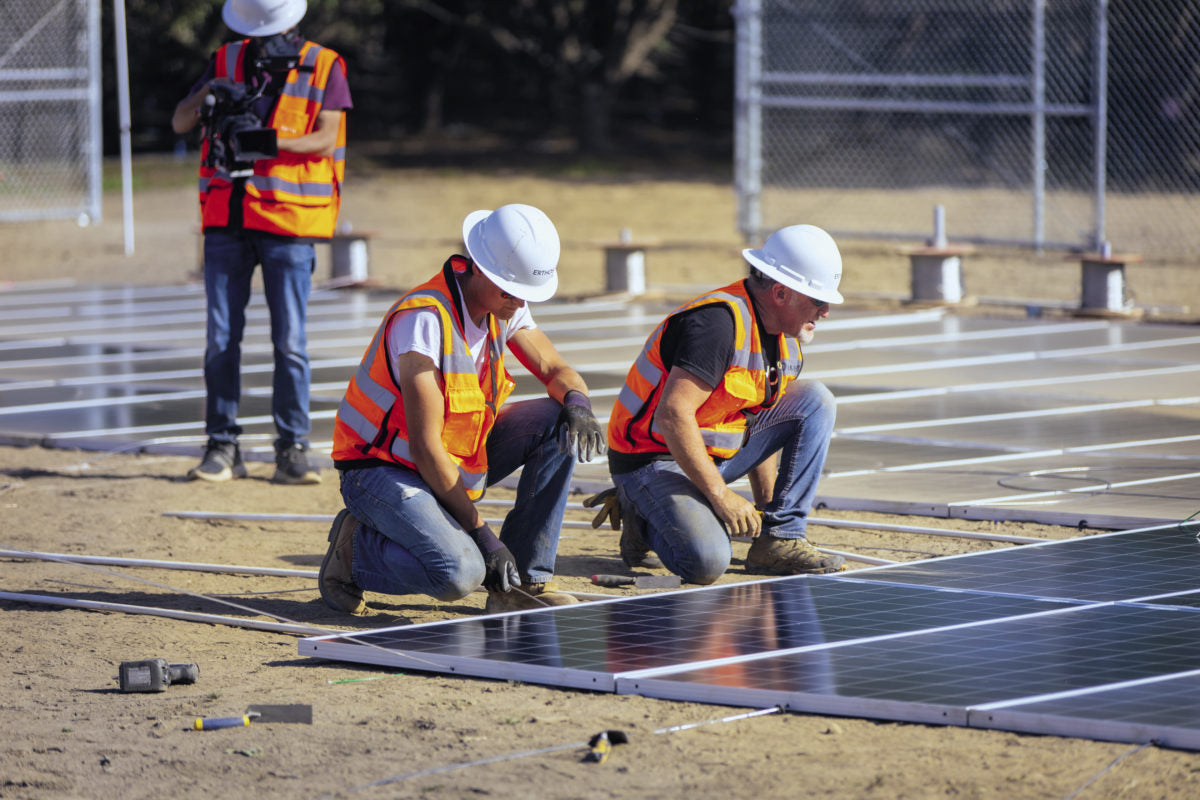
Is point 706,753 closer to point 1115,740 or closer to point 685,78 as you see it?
point 1115,740

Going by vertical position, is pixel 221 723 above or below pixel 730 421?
below

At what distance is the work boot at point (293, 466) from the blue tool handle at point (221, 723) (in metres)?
3.95

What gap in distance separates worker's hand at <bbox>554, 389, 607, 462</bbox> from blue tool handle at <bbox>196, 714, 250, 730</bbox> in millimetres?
1807

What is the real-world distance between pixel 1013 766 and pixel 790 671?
972 millimetres

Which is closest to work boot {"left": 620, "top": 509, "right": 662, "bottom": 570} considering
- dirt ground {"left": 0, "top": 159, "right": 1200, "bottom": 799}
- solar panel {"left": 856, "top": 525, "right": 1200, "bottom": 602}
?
dirt ground {"left": 0, "top": 159, "right": 1200, "bottom": 799}

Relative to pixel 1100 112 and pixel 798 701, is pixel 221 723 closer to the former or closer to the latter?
pixel 798 701

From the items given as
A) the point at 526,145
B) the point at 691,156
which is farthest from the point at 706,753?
the point at 526,145

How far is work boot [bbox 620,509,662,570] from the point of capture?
7191 millimetres

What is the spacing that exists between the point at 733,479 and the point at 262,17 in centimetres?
380

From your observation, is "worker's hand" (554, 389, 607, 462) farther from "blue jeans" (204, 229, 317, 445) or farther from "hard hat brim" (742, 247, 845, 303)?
"blue jeans" (204, 229, 317, 445)

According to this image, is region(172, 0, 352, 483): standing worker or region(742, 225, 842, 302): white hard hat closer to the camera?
region(742, 225, 842, 302): white hard hat

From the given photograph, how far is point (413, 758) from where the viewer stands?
191 inches

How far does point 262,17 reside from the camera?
355 inches

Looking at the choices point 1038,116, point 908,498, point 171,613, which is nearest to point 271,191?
point 171,613
